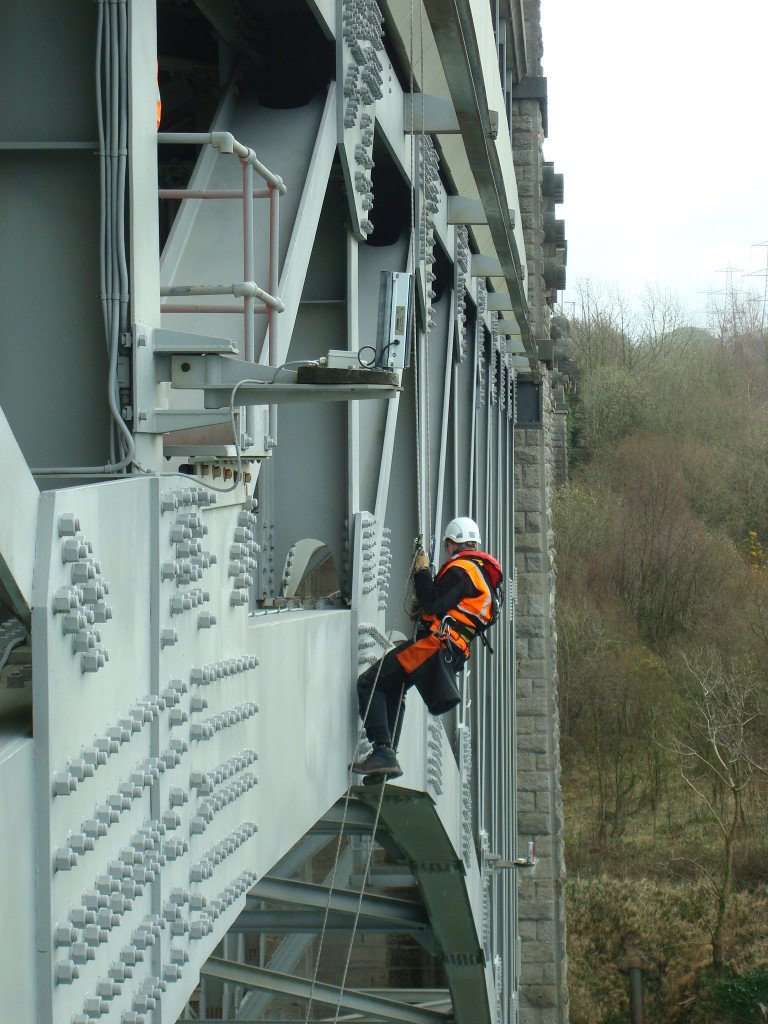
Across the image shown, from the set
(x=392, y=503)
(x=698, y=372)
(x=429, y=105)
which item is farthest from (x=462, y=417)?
(x=698, y=372)

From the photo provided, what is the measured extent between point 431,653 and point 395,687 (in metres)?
0.41

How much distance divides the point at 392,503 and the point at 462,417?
144 inches

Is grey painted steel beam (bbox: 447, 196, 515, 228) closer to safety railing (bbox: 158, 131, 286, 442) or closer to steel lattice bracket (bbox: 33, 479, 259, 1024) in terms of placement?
safety railing (bbox: 158, 131, 286, 442)

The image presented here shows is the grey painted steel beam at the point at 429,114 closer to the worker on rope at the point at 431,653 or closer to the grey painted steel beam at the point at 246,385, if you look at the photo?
the worker on rope at the point at 431,653

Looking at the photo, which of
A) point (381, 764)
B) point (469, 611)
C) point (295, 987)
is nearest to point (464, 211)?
point (469, 611)

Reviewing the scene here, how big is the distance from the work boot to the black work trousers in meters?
0.05

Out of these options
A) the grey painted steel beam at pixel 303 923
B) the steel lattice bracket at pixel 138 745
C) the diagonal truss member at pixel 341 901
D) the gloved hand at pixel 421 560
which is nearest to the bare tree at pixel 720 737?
the grey painted steel beam at pixel 303 923

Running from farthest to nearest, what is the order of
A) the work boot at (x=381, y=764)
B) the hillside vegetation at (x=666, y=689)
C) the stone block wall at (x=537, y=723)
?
the hillside vegetation at (x=666, y=689) → the stone block wall at (x=537, y=723) → the work boot at (x=381, y=764)

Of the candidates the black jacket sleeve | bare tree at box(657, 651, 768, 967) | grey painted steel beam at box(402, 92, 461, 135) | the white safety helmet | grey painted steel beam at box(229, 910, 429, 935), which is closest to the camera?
the black jacket sleeve

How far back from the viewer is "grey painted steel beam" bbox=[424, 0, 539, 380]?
6.47 meters

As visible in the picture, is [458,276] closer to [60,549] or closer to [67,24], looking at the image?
[67,24]

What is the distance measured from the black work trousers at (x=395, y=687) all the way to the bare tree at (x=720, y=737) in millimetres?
30033

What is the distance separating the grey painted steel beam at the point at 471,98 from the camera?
6.47 m

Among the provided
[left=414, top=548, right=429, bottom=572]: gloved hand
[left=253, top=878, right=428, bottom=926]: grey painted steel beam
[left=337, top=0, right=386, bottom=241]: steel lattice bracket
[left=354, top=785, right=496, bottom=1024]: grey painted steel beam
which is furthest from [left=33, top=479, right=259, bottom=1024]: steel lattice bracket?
[left=253, top=878, right=428, bottom=926]: grey painted steel beam
